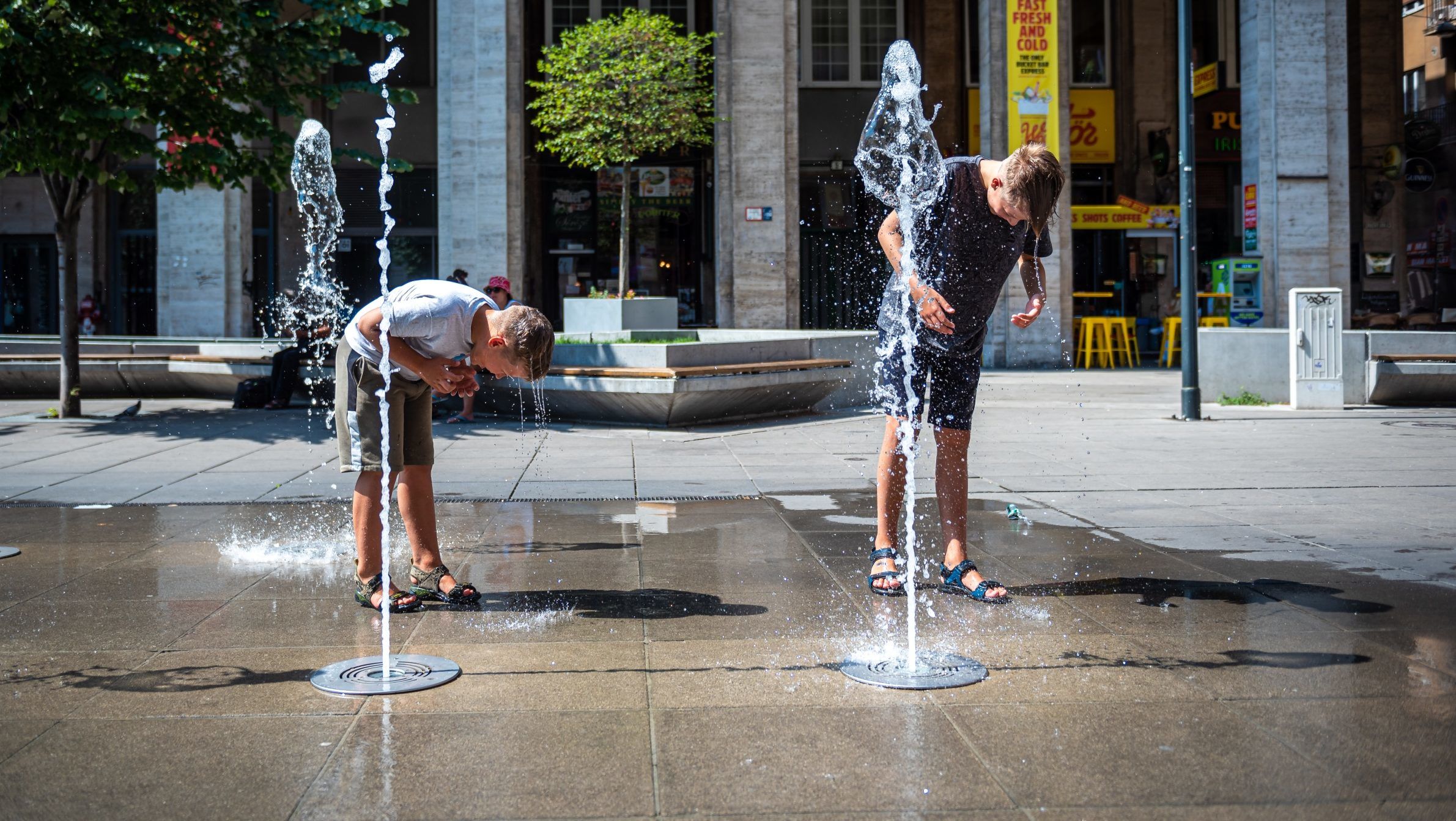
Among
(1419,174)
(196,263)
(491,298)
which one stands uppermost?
(1419,174)

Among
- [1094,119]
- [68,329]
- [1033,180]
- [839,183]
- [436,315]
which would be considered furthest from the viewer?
[1094,119]

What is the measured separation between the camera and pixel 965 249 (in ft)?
15.8

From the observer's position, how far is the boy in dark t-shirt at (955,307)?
4598 mm

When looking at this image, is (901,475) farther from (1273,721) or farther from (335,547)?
(335,547)

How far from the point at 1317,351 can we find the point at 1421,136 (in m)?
21.3

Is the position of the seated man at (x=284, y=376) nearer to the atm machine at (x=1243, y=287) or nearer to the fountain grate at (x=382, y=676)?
the fountain grate at (x=382, y=676)

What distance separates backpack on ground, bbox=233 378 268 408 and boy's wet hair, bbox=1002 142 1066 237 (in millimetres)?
12778

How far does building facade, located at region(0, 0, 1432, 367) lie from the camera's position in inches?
844

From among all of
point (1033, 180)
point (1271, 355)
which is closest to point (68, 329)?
point (1033, 180)

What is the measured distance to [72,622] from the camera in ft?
14.9

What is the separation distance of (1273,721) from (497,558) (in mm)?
3580

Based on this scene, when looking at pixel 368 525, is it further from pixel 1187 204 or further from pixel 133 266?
pixel 133 266

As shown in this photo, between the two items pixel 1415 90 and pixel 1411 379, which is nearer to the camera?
pixel 1411 379

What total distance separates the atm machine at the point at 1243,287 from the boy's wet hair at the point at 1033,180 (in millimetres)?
17959
